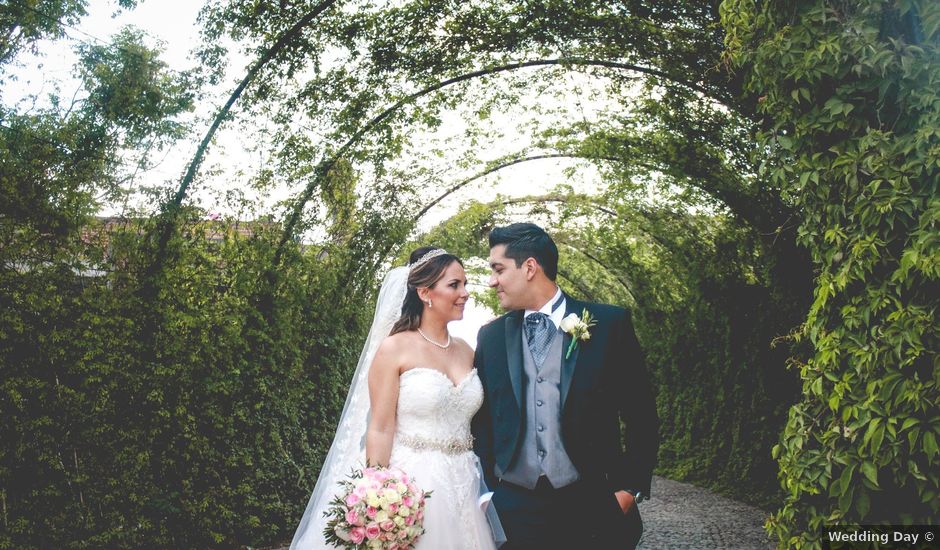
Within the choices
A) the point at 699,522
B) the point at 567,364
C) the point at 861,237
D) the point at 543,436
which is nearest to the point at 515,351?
the point at 567,364

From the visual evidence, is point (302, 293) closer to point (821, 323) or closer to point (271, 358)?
point (271, 358)

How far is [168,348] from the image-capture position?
5.95 m

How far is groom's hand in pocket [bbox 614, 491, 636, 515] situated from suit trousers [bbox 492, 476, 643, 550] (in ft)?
0.07

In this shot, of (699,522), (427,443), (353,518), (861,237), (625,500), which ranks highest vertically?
(861,237)

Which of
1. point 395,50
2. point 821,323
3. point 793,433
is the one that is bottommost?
point 793,433

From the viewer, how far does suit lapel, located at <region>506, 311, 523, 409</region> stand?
3.13m

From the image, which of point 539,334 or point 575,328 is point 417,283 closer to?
point 539,334

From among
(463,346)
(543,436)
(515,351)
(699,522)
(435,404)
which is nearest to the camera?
(543,436)

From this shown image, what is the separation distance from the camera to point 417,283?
391 cm

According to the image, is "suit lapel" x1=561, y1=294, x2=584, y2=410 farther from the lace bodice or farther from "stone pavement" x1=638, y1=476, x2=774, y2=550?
"stone pavement" x1=638, y1=476, x2=774, y2=550

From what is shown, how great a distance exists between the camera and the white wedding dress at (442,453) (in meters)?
3.62

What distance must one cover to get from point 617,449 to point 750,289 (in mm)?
7805

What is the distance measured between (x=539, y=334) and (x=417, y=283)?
873 millimetres

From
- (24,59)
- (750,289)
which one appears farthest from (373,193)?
(750,289)
